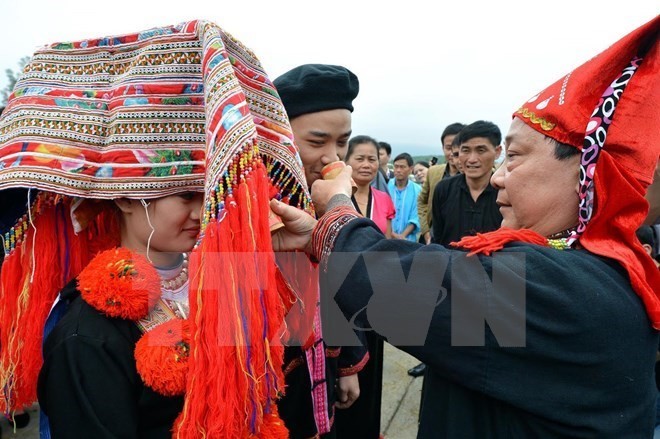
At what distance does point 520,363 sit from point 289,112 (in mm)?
1178

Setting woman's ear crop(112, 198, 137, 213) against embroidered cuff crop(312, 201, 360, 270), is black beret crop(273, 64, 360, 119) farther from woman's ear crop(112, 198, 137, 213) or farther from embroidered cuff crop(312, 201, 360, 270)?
woman's ear crop(112, 198, 137, 213)

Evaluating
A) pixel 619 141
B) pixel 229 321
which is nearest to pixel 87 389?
pixel 229 321

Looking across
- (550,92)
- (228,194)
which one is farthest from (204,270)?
(550,92)

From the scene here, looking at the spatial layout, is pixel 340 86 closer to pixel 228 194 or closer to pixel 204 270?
pixel 228 194

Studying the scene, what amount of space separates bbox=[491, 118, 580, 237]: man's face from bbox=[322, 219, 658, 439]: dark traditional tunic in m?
0.15

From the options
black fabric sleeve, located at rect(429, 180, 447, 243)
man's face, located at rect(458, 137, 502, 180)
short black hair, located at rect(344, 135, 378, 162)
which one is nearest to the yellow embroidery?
man's face, located at rect(458, 137, 502, 180)

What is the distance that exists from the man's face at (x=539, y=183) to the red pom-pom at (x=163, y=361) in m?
1.12

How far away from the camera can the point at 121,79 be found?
3.83ft

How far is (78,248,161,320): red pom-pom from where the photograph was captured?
1139 mm

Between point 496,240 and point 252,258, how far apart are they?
65 centimetres

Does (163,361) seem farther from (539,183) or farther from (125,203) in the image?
(539,183)

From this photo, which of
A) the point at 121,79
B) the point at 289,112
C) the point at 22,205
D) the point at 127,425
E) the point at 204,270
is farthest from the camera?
the point at 289,112

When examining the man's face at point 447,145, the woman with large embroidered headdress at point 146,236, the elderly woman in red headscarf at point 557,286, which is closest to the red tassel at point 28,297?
the woman with large embroidered headdress at point 146,236

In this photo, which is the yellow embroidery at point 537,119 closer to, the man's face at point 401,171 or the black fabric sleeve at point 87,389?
the black fabric sleeve at point 87,389
